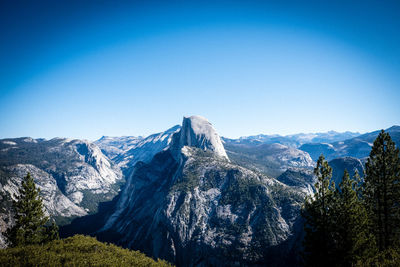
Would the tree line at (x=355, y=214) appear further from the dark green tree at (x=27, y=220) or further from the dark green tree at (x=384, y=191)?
the dark green tree at (x=27, y=220)

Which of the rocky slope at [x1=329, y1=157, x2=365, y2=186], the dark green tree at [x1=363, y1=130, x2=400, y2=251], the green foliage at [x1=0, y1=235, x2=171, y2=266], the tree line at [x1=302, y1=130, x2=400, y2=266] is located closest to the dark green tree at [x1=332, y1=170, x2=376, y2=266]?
the tree line at [x1=302, y1=130, x2=400, y2=266]

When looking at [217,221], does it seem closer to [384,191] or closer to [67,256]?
[384,191]

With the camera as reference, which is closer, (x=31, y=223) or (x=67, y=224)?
(x=31, y=223)

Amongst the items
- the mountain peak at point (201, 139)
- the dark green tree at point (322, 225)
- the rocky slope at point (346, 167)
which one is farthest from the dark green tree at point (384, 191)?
the rocky slope at point (346, 167)

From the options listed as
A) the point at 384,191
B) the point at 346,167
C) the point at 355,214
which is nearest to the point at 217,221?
the point at 384,191

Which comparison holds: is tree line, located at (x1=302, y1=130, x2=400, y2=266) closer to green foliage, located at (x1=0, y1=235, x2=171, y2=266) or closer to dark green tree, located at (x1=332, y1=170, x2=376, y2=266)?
dark green tree, located at (x1=332, y1=170, x2=376, y2=266)

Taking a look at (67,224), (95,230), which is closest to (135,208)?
(95,230)

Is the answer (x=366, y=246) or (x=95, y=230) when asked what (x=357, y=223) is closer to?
(x=366, y=246)
